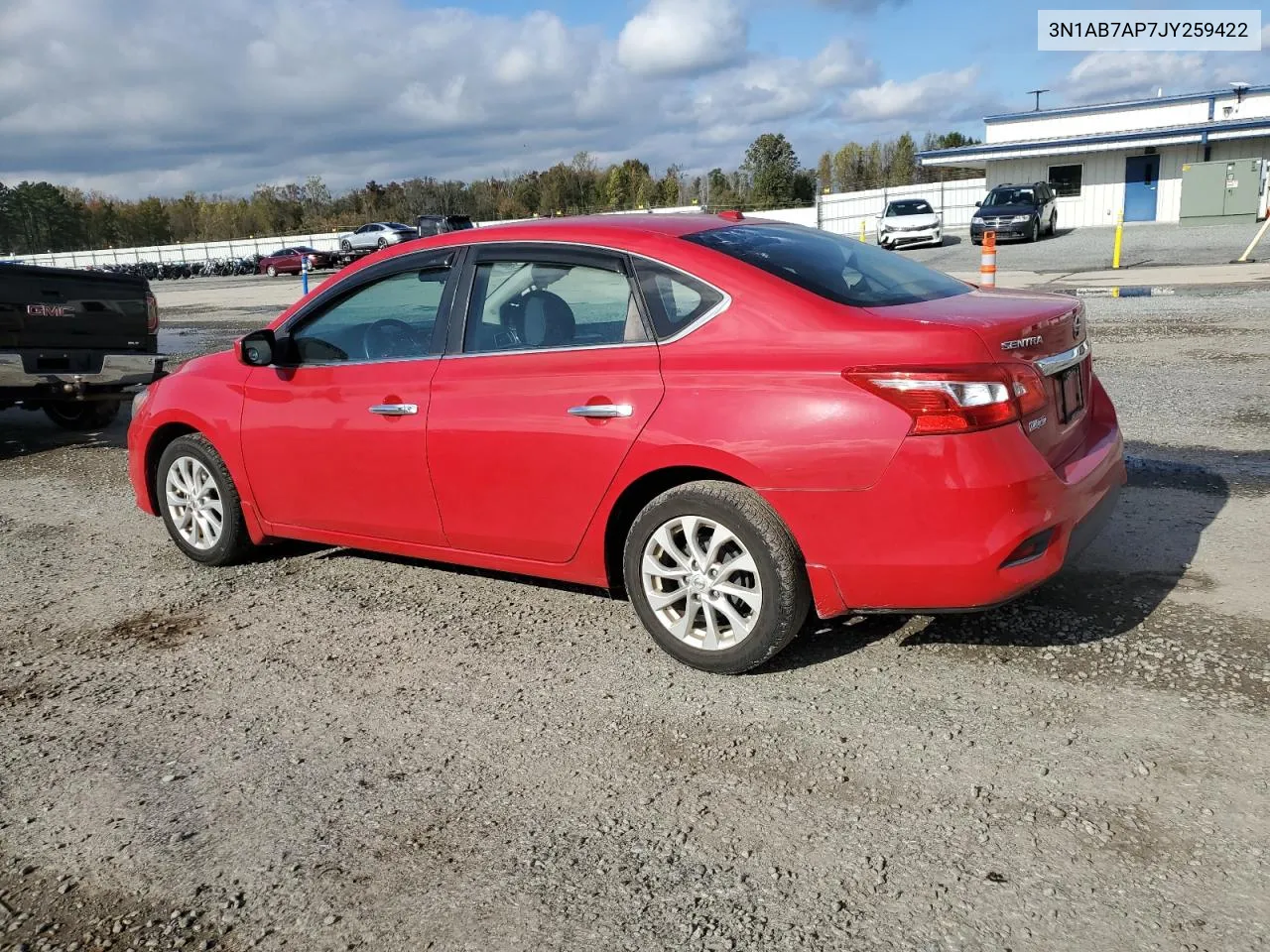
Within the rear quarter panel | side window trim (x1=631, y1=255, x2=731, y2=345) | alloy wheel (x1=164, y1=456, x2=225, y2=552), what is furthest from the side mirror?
the rear quarter panel

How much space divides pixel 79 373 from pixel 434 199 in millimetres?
76297

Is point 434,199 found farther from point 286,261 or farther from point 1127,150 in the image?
point 1127,150

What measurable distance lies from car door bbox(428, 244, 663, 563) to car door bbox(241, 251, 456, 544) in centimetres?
15

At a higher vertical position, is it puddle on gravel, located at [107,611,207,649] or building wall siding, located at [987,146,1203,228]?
building wall siding, located at [987,146,1203,228]

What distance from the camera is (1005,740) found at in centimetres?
329

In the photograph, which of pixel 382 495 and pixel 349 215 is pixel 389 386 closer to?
pixel 382 495

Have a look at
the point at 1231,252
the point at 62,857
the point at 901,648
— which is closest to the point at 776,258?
the point at 901,648

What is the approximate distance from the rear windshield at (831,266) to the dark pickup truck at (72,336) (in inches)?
259

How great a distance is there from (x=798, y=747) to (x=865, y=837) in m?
0.53

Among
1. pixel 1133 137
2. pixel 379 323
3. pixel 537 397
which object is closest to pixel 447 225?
pixel 379 323

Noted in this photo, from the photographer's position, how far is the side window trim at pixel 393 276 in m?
4.51

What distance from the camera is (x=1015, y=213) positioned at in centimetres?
3269

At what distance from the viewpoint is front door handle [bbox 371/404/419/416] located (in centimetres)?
446

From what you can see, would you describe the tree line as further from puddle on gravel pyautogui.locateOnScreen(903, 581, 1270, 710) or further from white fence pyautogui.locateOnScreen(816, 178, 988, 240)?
A: puddle on gravel pyautogui.locateOnScreen(903, 581, 1270, 710)
